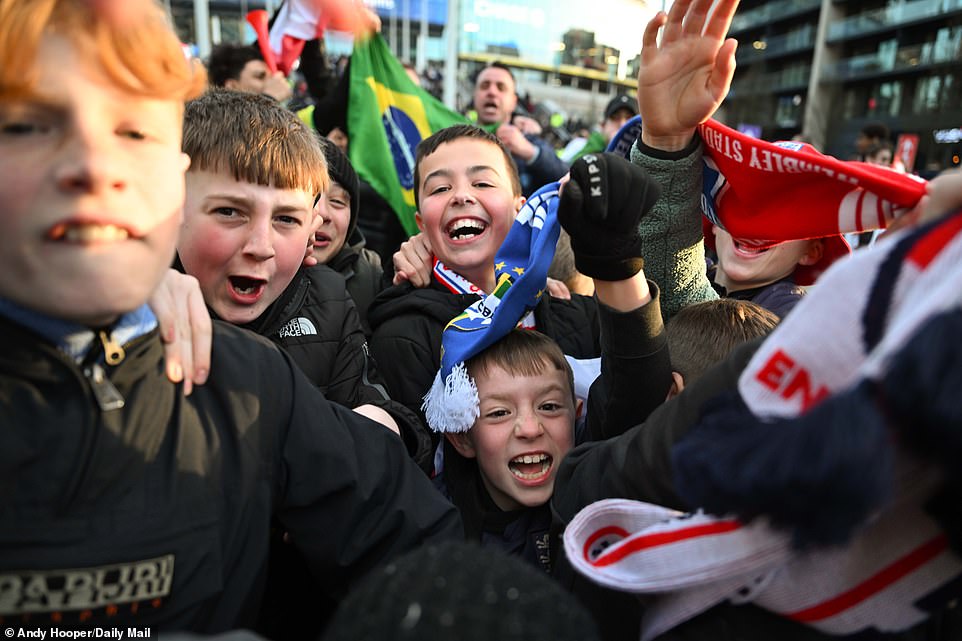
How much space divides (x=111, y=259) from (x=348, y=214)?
1928mm

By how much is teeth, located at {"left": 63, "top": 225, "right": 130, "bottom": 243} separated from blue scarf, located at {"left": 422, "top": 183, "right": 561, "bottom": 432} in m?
1.08

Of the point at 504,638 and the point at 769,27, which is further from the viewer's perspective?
the point at 769,27

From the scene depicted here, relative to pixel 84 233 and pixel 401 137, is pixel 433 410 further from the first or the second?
pixel 401 137

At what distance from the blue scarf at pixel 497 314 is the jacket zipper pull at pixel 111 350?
3.21 ft

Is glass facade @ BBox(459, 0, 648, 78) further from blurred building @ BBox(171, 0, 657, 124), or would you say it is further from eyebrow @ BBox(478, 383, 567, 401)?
eyebrow @ BBox(478, 383, 567, 401)

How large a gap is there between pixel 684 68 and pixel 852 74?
4319 cm

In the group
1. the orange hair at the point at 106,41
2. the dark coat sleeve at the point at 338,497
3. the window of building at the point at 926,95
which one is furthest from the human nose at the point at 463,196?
the window of building at the point at 926,95

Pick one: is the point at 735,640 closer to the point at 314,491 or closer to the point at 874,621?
the point at 874,621

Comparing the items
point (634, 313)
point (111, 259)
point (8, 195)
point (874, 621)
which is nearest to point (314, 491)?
point (111, 259)

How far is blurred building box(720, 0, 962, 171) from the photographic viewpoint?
31.0m

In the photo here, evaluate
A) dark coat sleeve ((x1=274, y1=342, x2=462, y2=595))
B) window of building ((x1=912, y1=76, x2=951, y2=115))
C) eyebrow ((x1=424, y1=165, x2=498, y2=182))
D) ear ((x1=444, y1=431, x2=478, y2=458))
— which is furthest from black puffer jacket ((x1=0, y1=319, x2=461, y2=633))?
window of building ((x1=912, y1=76, x2=951, y2=115))

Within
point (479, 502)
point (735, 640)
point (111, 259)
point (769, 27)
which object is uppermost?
point (769, 27)

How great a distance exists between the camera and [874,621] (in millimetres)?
793

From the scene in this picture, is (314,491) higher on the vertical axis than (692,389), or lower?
lower
